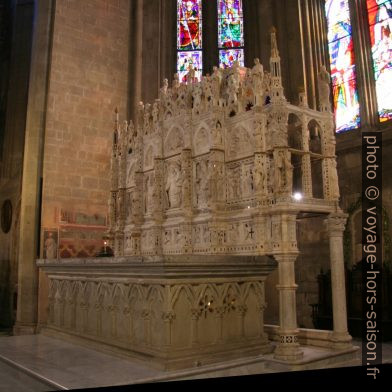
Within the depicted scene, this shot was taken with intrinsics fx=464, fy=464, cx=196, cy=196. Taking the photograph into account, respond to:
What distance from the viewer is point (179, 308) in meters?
4.90

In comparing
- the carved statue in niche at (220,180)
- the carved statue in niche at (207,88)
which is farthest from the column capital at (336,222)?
the carved statue in niche at (207,88)

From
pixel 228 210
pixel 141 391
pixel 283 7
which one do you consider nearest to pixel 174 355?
pixel 141 391

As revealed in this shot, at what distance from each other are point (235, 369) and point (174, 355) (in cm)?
64

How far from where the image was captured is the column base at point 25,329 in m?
9.24

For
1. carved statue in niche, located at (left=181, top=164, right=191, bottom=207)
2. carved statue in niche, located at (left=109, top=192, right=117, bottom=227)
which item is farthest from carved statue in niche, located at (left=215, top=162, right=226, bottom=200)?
carved statue in niche, located at (left=109, top=192, right=117, bottom=227)

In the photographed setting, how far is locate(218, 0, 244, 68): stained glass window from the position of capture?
12430 mm

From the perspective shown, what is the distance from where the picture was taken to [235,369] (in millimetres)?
4715

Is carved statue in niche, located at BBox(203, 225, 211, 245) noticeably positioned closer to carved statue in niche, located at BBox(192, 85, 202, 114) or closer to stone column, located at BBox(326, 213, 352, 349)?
stone column, located at BBox(326, 213, 352, 349)

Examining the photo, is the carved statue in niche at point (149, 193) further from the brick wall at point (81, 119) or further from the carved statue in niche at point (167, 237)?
the brick wall at point (81, 119)

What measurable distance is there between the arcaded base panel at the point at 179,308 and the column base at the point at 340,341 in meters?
0.83

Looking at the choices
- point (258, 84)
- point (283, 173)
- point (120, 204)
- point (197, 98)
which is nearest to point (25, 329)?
point (120, 204)

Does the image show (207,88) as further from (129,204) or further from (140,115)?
(129,204)

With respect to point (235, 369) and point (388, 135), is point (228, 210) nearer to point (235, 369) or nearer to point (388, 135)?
point (235, 369)

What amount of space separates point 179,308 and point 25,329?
5.67 m
